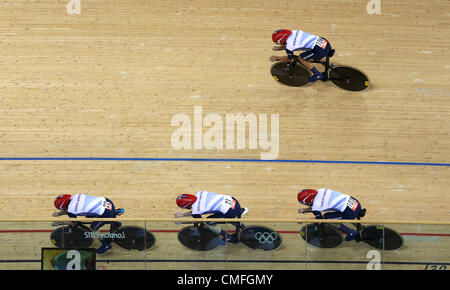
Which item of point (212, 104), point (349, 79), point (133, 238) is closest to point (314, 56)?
point (349, 79)

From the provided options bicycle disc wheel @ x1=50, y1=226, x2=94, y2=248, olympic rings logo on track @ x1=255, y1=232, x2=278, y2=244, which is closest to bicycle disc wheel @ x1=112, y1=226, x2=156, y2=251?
bicycle disc wheel @ x1=50, y1=226, x2=94, y2=248

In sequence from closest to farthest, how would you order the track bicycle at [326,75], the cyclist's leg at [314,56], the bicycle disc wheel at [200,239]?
the bicycle disc wheel at [200,239] → the cyclist's leg at [314,56] → the track bicycle at [326,75]

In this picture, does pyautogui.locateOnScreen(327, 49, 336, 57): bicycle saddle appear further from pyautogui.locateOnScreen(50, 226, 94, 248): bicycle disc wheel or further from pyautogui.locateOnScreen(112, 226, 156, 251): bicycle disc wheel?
pyautogui.locateOnScreen(50, 226, 94, 248): bicycle disc wheel

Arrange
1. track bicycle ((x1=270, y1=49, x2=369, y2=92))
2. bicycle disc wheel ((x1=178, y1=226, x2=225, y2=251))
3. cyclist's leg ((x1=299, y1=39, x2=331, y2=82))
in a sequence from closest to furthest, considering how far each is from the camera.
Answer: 1. bicycle disc wheel ((x1=178, y1=226, x2=225, y2=251))
2. cyclist's leg ((x1=299, y1=39, x2=331, y2=82))
3. track bicycle ((x1=270, y1=49, x2=369, y2=92))

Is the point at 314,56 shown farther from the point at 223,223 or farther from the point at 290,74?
the point at 223,223

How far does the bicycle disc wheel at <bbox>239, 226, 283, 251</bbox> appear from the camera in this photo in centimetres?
609

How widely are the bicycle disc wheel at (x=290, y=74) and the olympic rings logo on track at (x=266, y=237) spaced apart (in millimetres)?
3118

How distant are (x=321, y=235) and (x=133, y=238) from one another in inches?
76.5

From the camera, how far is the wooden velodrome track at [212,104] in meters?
7.67

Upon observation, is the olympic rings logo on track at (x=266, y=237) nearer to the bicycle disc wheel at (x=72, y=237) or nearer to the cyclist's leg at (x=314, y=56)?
the bicycle disc wheel at (x=72, y=237)

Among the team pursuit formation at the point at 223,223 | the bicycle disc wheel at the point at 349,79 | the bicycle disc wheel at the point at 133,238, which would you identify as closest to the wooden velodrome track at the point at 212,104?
the bicycle disc wheel at the point at 349,79

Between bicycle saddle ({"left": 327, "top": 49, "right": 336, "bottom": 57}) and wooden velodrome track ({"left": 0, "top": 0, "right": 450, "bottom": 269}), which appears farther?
bicycle saddle ({"left": 327, "top": 49, "right": 336, "bottom": 57})

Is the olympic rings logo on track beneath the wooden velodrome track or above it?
beneath

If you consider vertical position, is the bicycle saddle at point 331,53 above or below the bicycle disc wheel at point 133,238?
above
